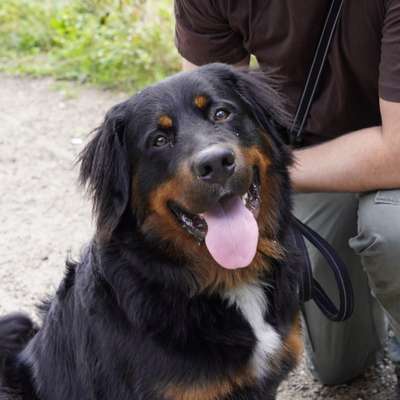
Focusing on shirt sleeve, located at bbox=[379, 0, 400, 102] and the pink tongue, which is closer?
the pink tongue

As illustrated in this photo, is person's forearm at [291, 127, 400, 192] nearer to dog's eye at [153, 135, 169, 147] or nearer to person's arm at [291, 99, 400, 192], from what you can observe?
person's arm at [291, 99, 400, 192]

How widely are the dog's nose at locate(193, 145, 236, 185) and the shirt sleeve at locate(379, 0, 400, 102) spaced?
730mm

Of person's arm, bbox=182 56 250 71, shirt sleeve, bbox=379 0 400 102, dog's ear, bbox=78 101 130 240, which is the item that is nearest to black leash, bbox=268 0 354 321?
shirt sleeve, bbox=379 0 400 102

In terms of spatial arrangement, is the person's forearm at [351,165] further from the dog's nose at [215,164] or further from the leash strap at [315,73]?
the dog's nose at [215,164]

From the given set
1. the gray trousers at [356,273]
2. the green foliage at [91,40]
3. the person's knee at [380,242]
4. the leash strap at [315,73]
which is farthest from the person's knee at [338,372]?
the green foliage at [91,40]

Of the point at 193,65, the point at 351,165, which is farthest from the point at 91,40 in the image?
the point at 351,165

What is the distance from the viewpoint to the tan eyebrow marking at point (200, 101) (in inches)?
98.0

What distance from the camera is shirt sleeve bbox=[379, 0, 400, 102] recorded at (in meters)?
2.61

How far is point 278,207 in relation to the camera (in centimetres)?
258

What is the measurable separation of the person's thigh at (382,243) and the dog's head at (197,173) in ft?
1.19

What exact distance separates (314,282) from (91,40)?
4412 mm

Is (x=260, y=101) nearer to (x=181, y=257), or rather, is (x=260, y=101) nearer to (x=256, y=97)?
(x=256, y=97)

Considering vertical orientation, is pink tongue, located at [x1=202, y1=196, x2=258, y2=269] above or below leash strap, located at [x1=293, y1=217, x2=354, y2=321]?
above

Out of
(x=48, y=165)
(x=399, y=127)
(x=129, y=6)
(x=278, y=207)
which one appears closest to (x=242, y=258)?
(x=278, y=207)
